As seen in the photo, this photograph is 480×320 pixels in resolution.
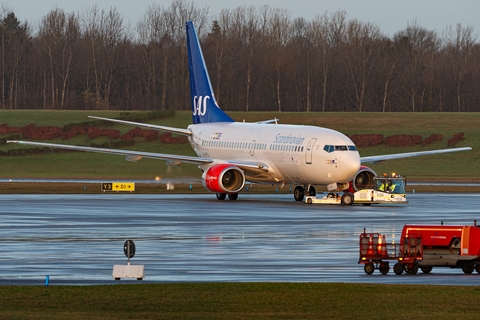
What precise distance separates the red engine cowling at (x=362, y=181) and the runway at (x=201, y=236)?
2.45m

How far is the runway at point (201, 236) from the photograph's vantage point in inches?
825

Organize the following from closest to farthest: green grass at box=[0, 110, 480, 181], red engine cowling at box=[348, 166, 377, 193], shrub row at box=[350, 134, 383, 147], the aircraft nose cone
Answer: the aircraft nose cone → red engine cowling at box=[348, 166, 377, 193] → green grass at box=[0, 110, 480, 181] → shrub row at box=[350, 134, 383, 147]

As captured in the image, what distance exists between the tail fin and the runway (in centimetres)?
815

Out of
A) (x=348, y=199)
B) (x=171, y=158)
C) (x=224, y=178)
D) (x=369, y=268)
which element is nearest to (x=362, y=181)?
(x=348, y=199)

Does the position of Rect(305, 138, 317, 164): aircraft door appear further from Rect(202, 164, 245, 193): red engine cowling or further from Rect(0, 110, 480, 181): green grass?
Rect(0, 110, 480, 181): green grass

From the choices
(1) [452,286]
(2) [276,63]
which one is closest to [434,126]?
(2) [276,63]

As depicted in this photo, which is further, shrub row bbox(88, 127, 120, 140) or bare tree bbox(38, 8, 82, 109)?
bare tree bbox(38, 8, 82, 109)

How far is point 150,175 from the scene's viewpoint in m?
58.2

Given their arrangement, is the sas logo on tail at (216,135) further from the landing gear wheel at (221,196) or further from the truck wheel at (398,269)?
the truck wheel at (398,269)

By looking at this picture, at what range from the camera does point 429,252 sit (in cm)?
2200

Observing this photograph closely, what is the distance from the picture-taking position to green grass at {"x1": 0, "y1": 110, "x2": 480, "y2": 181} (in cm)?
8675

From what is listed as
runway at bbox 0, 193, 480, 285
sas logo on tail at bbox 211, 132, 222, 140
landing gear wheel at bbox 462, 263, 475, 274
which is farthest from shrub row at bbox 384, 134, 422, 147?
landing gear wheel at bbox 462, 263, 475, 274

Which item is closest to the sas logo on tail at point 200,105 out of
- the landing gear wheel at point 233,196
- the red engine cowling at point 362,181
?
the landing gear wheel at point 233,196

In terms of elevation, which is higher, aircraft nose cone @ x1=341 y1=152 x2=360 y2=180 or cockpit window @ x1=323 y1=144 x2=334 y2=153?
cockpit window @ x1=323 y1=144 x2=334 y2=153
